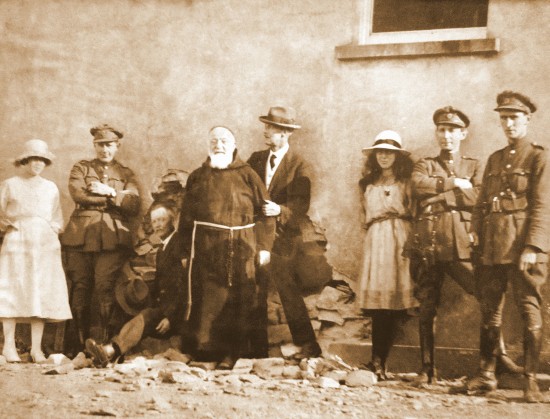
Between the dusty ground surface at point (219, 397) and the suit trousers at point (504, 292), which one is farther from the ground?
the suit trousers at point (504, 292)

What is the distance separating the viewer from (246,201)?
9516 mm

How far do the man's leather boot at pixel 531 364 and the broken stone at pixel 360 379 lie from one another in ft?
4.25

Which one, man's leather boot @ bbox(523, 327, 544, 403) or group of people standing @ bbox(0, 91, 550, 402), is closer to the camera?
man's leather boot @ bbox(523, 327, 544, 403)

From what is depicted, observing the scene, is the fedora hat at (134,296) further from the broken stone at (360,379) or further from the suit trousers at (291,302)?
the broken stone at (360,379)

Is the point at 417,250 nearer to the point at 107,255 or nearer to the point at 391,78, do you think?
the point at 391,78

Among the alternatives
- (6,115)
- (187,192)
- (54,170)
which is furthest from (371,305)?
(6,115)

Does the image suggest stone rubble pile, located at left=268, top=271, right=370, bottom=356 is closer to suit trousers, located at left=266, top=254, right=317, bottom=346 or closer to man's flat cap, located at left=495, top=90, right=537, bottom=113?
suit trousers, located at left=266, top=254, right=317, bottom=346

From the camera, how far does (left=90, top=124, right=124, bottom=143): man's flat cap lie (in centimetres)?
1044

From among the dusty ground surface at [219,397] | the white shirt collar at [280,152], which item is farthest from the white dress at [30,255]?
the white shirt collar at [280,152]

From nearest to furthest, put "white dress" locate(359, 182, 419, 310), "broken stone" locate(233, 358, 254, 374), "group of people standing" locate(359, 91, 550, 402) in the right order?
"group of people standing" locate(359, 91, 550, 402), "broken stone" locate(233, 358, 254, 374), "white dress" locate(359, 182, 419, 310)

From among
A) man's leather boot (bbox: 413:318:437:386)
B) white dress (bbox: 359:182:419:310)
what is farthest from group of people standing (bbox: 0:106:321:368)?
man's leather boot (bbox: 413:318:437:386)

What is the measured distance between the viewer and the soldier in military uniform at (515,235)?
793 centimetres

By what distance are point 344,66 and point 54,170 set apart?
10.8ft

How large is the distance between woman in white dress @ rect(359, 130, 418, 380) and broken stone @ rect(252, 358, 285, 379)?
0.80 m
